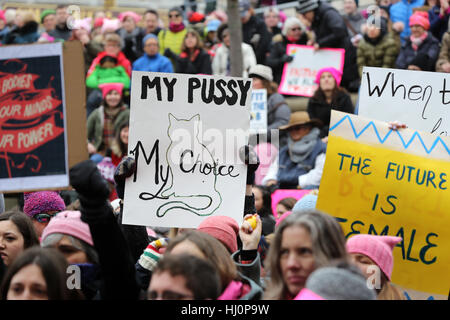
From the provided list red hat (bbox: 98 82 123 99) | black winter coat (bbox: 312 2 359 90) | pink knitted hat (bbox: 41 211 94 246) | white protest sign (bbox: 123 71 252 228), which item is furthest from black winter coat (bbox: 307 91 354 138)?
pink knitted hat (bbox: 41 211 94 246)

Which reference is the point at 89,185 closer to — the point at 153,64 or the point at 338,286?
the point at 338,286

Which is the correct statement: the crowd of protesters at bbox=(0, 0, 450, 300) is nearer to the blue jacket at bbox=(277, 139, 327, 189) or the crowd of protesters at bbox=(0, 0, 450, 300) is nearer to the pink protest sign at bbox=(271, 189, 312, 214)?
the blue jacket at bbox=(277, 139, 327, 189)

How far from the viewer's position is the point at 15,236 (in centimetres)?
470

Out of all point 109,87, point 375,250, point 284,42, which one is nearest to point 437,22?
point 284,42

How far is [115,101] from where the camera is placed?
1011 cm

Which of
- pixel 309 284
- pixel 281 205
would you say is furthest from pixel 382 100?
pixel 309 284

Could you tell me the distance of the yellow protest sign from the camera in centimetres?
462

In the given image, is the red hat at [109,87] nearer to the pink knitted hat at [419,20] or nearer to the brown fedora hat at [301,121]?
the brown fedora hat at [301,121]

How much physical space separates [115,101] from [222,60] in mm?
2866

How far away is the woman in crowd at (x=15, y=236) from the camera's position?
4.66 meters

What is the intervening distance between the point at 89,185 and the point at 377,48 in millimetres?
8391

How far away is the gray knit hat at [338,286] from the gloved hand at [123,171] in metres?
2.28

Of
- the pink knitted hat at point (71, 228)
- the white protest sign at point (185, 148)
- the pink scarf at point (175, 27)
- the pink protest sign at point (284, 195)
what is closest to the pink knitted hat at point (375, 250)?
the white protest sign at point (185, 148)
